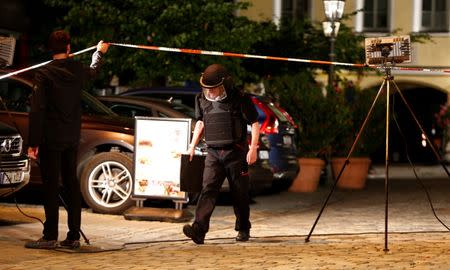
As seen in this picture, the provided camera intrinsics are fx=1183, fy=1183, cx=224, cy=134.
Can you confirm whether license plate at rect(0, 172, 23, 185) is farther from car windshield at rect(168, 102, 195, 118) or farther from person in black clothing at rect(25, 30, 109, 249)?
car windshield at rect(168, 102, 195, 118)

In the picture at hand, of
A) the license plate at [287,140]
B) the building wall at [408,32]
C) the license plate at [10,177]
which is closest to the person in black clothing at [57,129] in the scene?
the license plate at [10,177]

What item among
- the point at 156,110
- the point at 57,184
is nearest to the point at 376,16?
the point at 156,110

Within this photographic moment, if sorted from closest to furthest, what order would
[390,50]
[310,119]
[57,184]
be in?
[57,184]
[390,50]
[310,119]

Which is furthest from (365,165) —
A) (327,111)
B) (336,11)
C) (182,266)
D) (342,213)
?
(182,266)

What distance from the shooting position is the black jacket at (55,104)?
1066 cm

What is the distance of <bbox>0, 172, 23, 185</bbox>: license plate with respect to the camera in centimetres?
1246

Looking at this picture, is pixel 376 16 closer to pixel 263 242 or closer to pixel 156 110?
pixel 156 110

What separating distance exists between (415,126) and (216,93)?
26.5 meters

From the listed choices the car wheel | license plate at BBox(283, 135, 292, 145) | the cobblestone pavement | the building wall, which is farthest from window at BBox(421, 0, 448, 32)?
the car wheel

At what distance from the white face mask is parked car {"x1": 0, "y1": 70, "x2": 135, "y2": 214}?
2.98 meters

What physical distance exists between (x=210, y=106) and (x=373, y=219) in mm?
3848

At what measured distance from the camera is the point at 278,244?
11.6 m

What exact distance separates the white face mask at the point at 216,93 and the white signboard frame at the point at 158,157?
6.53 ft

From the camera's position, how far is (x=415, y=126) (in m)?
37.4
